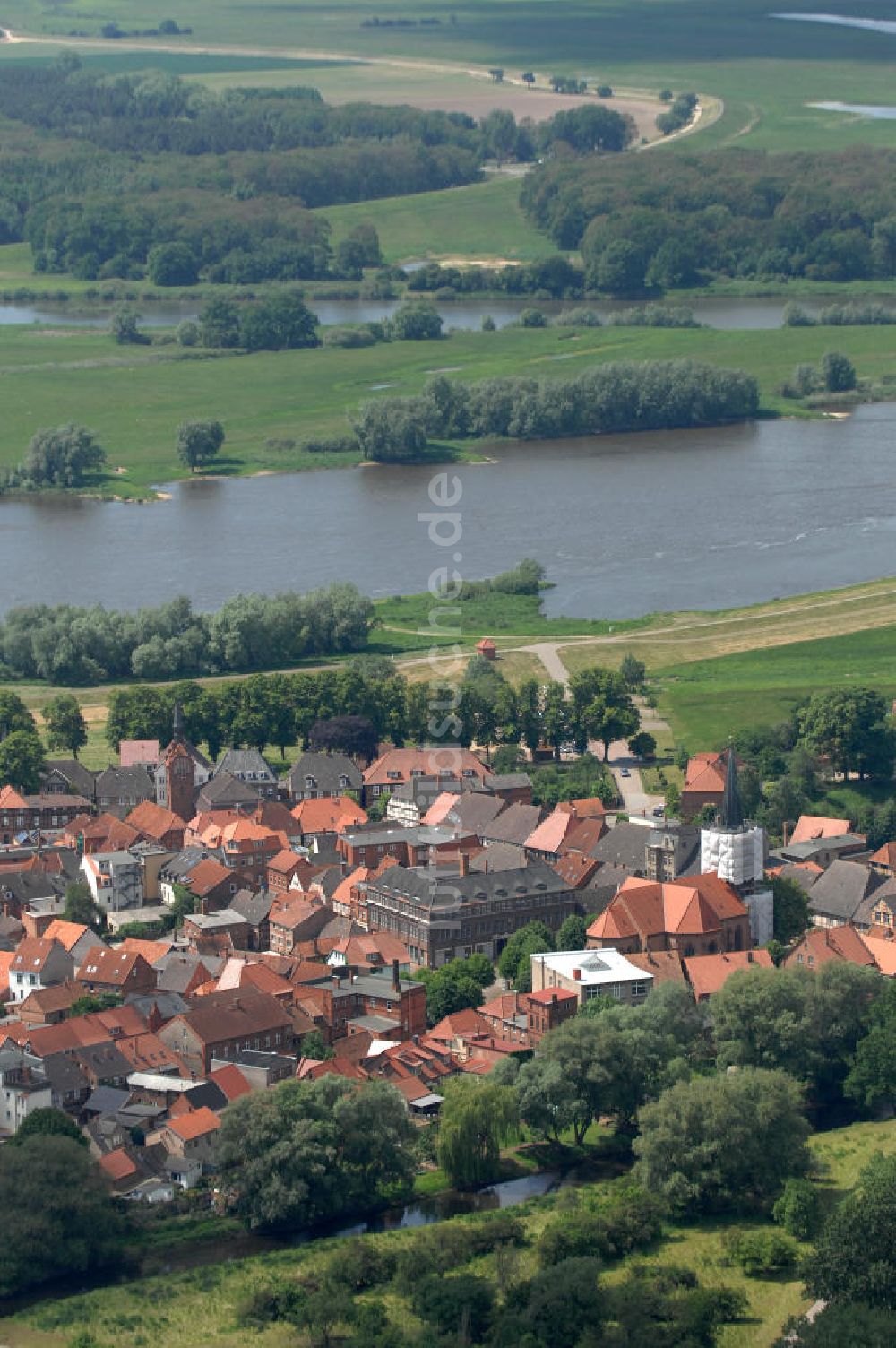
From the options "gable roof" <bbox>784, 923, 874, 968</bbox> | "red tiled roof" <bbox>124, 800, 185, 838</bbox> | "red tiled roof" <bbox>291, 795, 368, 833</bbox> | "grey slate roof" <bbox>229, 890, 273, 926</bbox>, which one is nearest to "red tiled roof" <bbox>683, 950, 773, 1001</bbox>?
"gable roof" <bbox>784, 923, 874, 968</bbox>

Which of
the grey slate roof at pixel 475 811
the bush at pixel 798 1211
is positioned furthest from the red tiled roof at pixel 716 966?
the grey slate roof at pixel 475 811

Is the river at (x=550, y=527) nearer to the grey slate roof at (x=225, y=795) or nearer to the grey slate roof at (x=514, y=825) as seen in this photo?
the grey slate roof at (x=225, y=795)

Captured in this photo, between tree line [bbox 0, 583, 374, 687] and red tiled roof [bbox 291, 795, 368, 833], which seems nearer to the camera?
red tiled roof [bbox 291, 795, 368, 833]

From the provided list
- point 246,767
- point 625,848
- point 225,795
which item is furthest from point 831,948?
point 246,767

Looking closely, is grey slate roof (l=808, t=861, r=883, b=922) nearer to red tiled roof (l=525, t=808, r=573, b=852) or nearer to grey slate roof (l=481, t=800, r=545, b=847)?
red tiled roof (l=525, t=808, r=573, b=852)

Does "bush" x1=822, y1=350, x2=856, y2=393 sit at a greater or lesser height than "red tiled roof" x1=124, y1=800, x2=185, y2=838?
greater

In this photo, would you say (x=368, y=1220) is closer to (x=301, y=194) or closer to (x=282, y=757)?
(x=282, y=757)
